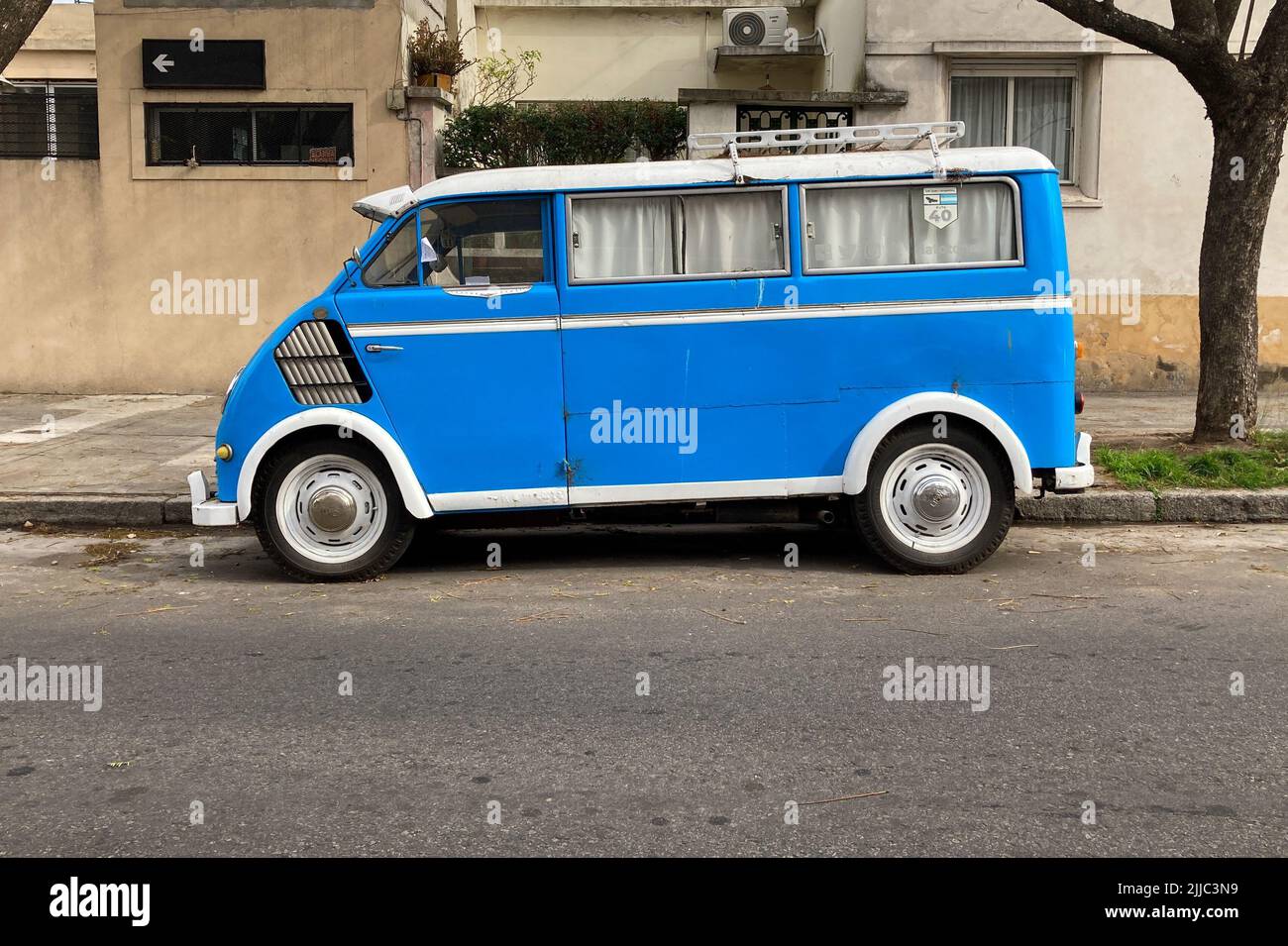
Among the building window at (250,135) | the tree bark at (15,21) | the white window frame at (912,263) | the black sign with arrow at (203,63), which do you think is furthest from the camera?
the building window at (250,135)

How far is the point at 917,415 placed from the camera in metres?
7.61

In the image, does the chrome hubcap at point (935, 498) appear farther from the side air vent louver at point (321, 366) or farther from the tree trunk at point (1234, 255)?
the tree trunk at point (1234, 255)

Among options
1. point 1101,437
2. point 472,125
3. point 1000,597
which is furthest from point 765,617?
point 472,125

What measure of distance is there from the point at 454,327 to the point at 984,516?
3.13 meters

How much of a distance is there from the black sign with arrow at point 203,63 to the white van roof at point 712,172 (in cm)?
762

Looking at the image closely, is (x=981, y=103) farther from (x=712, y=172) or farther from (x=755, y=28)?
(x=712, y=172)

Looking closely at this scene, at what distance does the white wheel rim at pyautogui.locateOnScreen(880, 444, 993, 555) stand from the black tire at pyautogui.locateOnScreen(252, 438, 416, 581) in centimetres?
272

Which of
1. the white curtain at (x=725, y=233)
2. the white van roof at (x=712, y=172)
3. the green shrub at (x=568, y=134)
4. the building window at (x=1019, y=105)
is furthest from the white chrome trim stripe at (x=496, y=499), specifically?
the building window at (x=1019, y=105)

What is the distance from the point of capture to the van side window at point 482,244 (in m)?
7.61

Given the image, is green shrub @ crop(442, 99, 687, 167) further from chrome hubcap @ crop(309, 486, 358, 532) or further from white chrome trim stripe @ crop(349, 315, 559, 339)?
chrome hubcap @ crop(309, 486, 358, 532)

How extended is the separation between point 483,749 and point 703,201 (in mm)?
3880

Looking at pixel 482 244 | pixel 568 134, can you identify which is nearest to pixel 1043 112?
pixel 568 134

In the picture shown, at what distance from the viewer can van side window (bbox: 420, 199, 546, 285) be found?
7.61 meters

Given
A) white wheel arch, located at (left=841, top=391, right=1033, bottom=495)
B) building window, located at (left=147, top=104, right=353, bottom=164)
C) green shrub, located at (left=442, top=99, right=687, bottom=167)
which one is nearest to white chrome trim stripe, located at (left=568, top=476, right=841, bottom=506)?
white wheel arch, located at (left=841, top=391, right=1033, bottom=495)
